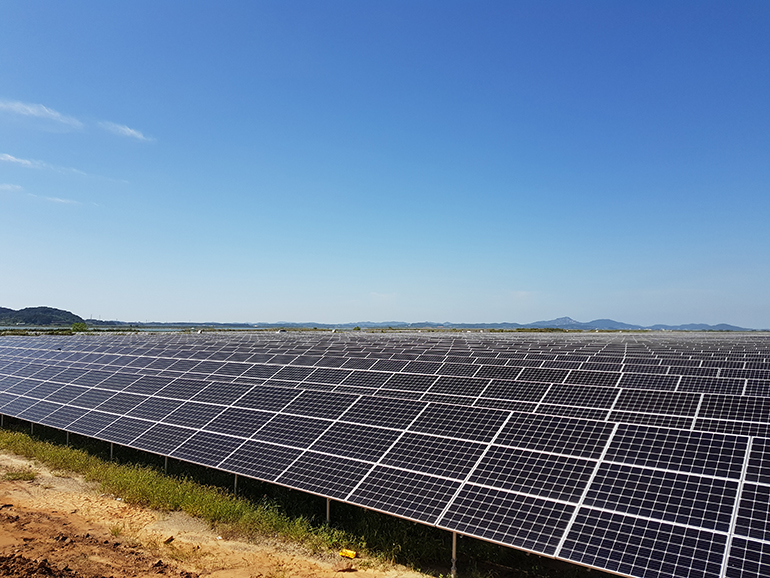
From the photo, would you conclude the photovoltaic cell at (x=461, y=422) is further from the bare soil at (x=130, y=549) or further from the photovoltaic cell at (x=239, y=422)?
the photovoltaic cell at (x=239, y=422)

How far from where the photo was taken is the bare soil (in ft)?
34.6

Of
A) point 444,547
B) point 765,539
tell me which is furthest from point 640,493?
point 444,547

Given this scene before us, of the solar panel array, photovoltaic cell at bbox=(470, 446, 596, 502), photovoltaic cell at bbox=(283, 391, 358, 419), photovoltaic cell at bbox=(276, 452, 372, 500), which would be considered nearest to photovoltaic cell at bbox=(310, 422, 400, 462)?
the solar panel array

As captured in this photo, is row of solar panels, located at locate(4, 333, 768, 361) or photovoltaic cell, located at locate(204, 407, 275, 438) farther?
row of solar panels, located at locate(4, 333, 768, 361)

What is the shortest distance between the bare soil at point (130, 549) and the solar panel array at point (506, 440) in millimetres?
1661

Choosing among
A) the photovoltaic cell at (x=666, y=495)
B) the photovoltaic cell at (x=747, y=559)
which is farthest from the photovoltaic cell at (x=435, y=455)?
the photovoltaic cell at (x=747, y=559)

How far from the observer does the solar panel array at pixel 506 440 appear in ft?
29.3

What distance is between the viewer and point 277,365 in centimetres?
2244

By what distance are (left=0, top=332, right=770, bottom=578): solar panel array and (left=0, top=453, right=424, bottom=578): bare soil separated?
65.4 inches

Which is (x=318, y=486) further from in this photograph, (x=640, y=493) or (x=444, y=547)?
(x=640, y=493)

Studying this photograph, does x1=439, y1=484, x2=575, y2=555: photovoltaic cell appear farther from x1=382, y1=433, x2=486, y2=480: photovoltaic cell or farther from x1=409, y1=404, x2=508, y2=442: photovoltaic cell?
x1=409, y1=404, x2=508, y2=442: photovoltaic cell

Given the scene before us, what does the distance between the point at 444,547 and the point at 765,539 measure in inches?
247

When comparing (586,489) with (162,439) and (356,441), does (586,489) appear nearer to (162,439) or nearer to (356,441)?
(356,441)

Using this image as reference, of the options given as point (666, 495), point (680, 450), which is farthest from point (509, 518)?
point (680, 450)
